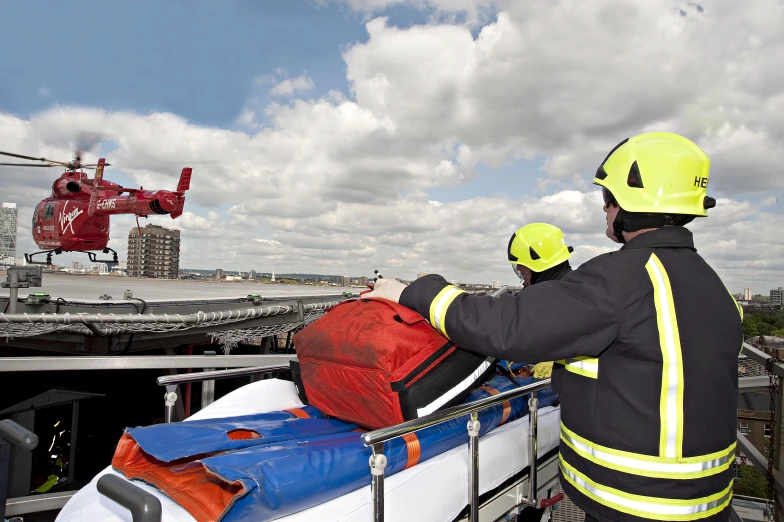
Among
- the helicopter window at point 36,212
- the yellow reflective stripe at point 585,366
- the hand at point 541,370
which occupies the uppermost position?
the helicopter window at point 36,212

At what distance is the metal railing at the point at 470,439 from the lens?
183 centimetres

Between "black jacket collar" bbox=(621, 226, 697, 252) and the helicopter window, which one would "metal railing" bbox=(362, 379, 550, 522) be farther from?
the helicopter window

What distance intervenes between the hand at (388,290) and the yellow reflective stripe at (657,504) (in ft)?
3.57

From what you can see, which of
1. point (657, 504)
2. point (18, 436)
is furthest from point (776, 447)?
point (18, 436)

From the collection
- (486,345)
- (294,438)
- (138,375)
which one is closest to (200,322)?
(294,438)

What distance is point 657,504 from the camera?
A: 1.79m

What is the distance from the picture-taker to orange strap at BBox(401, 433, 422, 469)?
7.40ft

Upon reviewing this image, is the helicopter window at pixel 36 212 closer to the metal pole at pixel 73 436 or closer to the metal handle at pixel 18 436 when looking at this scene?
the metal pole at pixel 73 436

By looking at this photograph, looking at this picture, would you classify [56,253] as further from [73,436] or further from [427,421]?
[427,421]

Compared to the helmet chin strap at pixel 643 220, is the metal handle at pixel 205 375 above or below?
below

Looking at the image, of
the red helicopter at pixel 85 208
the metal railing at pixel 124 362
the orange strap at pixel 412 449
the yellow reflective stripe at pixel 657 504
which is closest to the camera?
the yellow reflective stripe at pixel 657 504

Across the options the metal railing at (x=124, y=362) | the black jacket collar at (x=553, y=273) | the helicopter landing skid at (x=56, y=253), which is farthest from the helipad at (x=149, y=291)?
the black jacket collar at (x=553, y=273)

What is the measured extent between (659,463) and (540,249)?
2.43 metres

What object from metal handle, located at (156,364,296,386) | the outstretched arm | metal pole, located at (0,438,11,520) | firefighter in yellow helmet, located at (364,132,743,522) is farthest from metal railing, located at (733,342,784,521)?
metal pole, located at (0,438,11,520)
